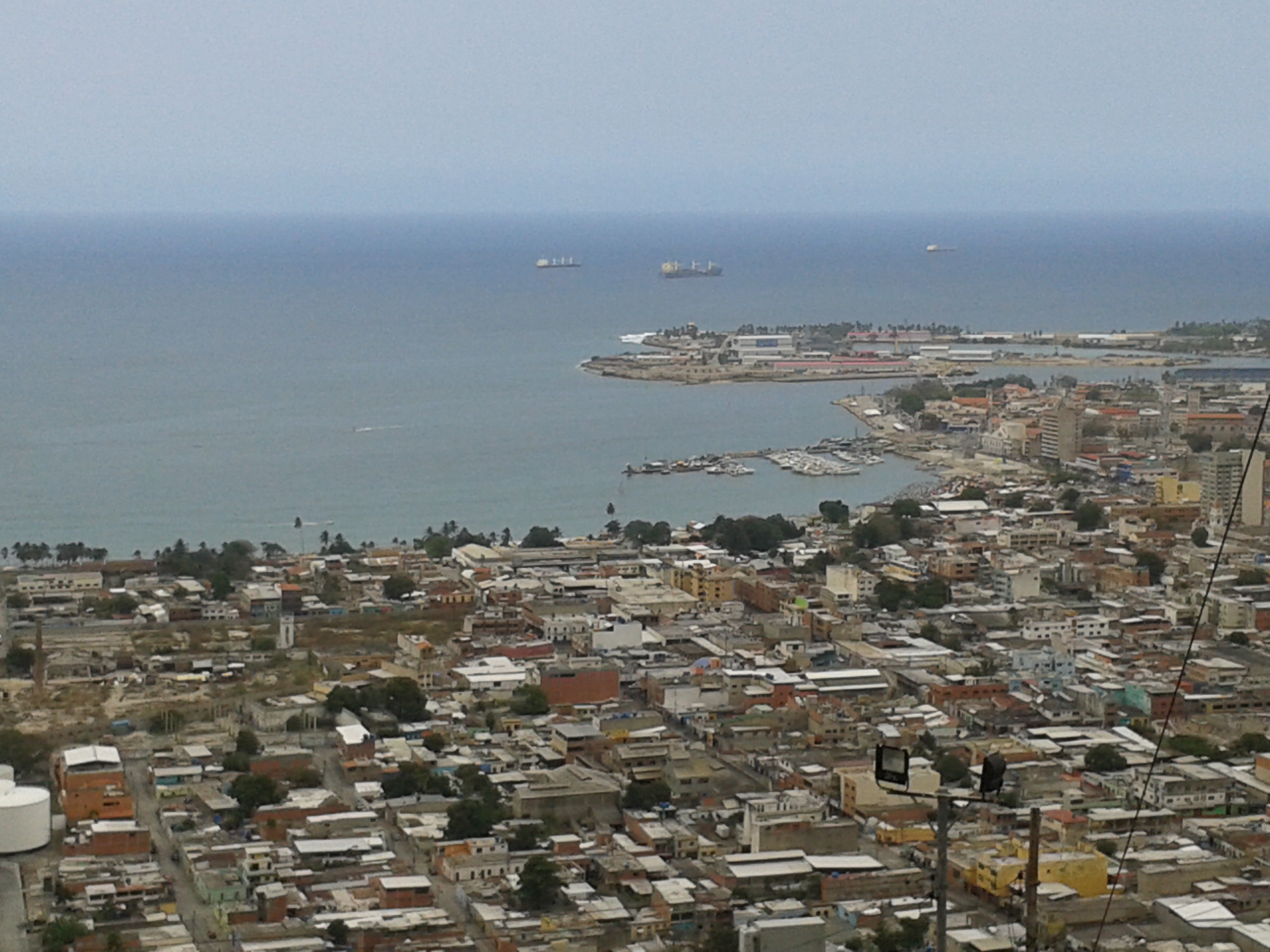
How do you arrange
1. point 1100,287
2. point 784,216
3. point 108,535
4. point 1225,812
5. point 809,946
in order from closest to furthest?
point 809,946, point 1225,812, point 108,535, point 1100,287, point 784,216

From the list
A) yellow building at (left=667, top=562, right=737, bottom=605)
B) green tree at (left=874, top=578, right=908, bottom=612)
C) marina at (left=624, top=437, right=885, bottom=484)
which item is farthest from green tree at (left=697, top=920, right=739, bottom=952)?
marina at (left=624, top=437, right=885, bottom=484)

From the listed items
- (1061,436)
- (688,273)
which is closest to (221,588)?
(1061,436)

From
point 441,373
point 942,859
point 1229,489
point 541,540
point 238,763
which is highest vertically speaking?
point 942,859

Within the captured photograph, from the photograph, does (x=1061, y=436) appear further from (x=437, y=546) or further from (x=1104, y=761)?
(x=1104, y=761)

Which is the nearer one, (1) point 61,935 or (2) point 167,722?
(1) point 61,935

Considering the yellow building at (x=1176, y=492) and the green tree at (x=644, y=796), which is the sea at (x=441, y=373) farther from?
the green tree at (x=644, y=796)

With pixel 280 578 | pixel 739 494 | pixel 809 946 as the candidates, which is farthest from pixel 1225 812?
pixel 739 494

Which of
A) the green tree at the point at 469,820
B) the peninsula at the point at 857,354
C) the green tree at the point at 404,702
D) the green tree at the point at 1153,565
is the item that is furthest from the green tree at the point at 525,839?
the peninsula at the point at 857,354

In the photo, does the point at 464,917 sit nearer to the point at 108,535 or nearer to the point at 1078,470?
the point at 108,535
